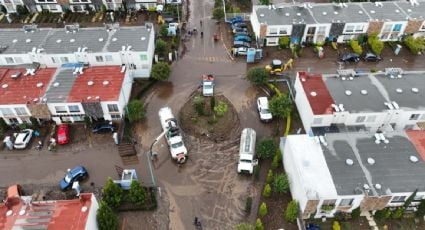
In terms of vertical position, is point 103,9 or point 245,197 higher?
point 103,9

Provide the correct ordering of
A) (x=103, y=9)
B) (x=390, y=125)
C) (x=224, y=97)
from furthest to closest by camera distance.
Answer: (x=103, y=9)
(x=224, y=97)
(x=390, y=125)

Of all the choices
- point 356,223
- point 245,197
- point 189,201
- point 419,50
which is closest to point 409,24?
point 419,50

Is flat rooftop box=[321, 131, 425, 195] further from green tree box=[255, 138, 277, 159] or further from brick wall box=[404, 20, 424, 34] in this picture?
brick wall box=[404, 20, 424, 34]

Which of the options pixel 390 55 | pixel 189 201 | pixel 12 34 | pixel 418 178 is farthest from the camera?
pixel 390 55

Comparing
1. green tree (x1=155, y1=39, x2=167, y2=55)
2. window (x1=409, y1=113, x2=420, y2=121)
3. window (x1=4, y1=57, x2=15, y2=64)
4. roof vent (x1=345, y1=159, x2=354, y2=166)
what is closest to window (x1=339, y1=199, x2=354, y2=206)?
roof vent (x1=345, y1=159, x2=354, y2=166)

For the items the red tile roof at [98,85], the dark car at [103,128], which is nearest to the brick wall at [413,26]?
the red tile roof at [98,85]

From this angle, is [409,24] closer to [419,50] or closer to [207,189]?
[419,50]

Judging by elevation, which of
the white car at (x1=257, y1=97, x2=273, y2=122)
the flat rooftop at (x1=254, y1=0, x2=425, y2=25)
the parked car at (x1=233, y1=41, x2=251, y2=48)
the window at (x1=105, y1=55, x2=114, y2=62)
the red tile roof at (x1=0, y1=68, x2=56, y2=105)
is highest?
the flat rooftop at (x1=254, y1=0, x2=425, y2=25)
